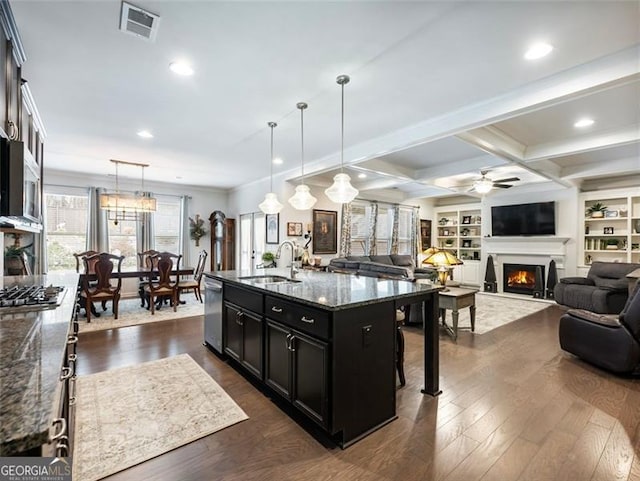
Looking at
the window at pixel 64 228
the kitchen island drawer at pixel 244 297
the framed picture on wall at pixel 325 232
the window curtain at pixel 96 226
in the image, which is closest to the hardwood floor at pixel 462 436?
the kitchen island drawer at pixel 244 297

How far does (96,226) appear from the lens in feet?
23.1

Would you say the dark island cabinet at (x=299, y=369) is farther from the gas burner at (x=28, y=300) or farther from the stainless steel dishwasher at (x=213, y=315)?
the gas burner at (x=28, y=300)

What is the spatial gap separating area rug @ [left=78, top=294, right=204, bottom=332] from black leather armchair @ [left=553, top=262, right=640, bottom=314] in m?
7.09

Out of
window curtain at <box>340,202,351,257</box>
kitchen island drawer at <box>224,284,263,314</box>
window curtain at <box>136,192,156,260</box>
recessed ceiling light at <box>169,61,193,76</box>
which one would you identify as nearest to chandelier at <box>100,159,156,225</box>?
window curtain at <box>136,192,156,260</box>

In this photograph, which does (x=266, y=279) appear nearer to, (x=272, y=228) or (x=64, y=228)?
(x=272, y=228)

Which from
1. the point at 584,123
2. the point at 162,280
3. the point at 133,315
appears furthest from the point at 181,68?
the point at 584,123

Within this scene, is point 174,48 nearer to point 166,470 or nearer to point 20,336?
point 20,336

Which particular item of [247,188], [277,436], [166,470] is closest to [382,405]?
[277,436]

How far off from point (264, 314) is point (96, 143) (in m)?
4.30

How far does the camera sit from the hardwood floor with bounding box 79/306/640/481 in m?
1.87

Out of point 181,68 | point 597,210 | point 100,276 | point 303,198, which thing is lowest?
point 100,276

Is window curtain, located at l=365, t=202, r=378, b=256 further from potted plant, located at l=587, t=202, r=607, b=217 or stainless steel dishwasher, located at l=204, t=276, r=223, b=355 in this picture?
stainless steel dishwasher, located at l=204, t=276, r=223, b=355

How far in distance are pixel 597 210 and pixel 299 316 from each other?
8116mm
